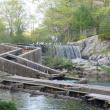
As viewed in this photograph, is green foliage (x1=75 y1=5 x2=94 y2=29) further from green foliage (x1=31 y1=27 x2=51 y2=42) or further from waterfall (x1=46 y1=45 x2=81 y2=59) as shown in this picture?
waterfall (x1=46 y1=45 x2=81 y2=59)

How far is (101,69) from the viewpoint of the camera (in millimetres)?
41281

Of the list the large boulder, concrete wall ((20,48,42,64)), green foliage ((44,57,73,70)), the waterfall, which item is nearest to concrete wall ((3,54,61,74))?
concrete wall ((20,48,42,64))

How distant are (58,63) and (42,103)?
2055cm

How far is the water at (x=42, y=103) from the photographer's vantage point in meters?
22.9

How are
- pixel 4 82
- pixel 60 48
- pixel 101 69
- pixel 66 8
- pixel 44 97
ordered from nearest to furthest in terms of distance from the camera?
pixel 44 97, pixel 4 82, pixel 101 69, pixel 60 48, pixel 66 8

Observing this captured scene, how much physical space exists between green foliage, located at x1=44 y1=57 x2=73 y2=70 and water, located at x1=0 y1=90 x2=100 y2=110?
1607 centimetres

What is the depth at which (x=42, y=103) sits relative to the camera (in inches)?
960

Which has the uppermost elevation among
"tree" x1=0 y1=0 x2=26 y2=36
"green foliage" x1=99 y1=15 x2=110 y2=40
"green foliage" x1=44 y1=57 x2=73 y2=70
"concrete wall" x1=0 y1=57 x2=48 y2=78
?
"tree" x1=0 y1=0 x2=26 y2=36

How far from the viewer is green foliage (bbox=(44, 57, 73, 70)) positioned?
43469 millimetres

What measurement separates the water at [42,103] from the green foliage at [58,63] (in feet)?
52.7

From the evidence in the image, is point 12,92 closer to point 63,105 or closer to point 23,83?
point 23,83

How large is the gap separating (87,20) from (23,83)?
37.3m

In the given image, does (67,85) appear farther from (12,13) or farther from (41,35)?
(12,13)

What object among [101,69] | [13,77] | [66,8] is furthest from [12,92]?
[66,8]
